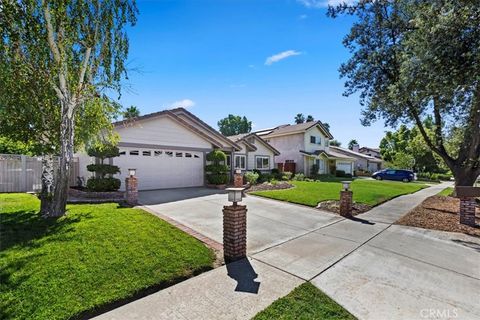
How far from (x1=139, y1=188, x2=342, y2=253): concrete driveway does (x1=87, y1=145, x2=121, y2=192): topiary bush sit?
1837 mm

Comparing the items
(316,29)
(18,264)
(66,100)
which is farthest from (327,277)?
(316,29)

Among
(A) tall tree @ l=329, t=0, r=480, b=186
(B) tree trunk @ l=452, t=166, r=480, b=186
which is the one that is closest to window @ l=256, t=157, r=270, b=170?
(A) tall tree @ l=329, t=0, r=480, b=186

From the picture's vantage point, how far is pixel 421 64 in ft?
27.9

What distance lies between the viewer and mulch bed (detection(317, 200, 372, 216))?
396 inches

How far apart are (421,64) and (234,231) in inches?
340

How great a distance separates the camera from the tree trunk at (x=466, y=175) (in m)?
12.9

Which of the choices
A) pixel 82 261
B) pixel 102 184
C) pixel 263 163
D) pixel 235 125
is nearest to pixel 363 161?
pixel 263 163

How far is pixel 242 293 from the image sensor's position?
3756mm

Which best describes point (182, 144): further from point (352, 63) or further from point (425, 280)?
point (425, 280)

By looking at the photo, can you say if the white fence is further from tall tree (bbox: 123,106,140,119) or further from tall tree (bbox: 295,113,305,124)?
tall tree (bbox: 295,113,305,124)

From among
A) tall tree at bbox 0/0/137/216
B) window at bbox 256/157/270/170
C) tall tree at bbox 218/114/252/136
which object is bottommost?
window at bbox 256/157/270/170

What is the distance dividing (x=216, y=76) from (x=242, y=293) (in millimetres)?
12353

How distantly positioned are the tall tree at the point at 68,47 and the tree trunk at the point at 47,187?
37 cm

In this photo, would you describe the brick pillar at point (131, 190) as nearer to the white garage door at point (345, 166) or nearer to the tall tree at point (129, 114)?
the tall tree at point (129, 114)
